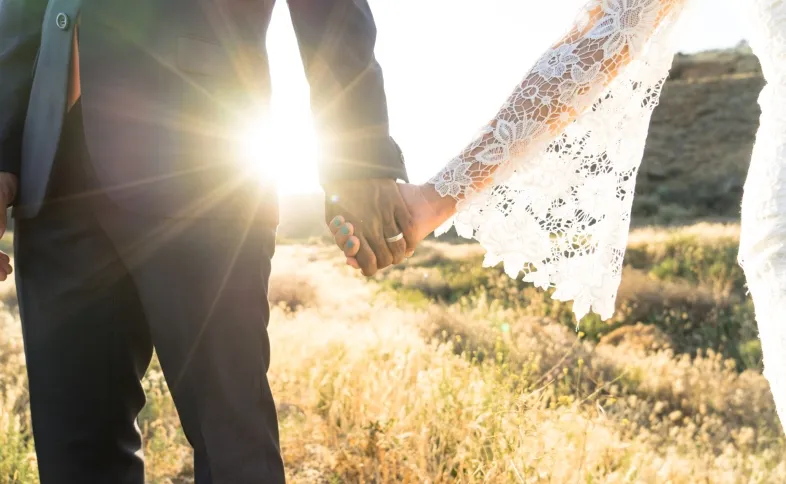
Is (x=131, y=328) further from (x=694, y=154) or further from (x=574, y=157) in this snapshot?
(x=694, y=154)

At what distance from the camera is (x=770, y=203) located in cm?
103

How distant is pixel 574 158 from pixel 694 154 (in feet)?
99.3

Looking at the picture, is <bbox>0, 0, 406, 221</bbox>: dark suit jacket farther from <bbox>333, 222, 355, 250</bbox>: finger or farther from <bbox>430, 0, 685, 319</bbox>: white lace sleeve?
<bbox>430, 0, 685, 319</bbox>: white lace sleeve

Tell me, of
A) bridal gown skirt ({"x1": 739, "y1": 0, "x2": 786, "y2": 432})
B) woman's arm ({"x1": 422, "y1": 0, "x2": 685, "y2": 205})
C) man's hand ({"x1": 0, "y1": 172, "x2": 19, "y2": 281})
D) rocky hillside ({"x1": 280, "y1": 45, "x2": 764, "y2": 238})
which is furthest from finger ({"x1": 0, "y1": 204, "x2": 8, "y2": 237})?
rocky hillside ({"x1": 280, "y1": 45, "x2": 764, "y2": 238})

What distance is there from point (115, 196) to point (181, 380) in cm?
44

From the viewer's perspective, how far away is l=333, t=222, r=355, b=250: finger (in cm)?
166

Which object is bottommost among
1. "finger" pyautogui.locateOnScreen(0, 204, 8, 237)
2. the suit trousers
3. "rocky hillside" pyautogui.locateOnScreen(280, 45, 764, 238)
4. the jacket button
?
"rocky hillside" pyautogui.locateOnScreen(280, 45, 764, 238)

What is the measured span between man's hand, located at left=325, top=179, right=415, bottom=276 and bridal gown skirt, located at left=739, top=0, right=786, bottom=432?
0.81m

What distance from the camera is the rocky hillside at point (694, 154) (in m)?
24.5

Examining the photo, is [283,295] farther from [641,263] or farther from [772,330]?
[772,330]

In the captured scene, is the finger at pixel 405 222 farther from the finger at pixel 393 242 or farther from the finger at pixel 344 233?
the finger at pixel 344 233

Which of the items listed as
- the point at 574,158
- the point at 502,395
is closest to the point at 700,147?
the point at 502,395

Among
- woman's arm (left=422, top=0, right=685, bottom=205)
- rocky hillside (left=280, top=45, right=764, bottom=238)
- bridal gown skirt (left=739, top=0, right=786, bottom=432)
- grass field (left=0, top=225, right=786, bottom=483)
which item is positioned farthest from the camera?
rocky hillside (left=280, top=45, right=764, bottom=238)

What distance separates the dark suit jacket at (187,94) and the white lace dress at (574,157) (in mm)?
274
